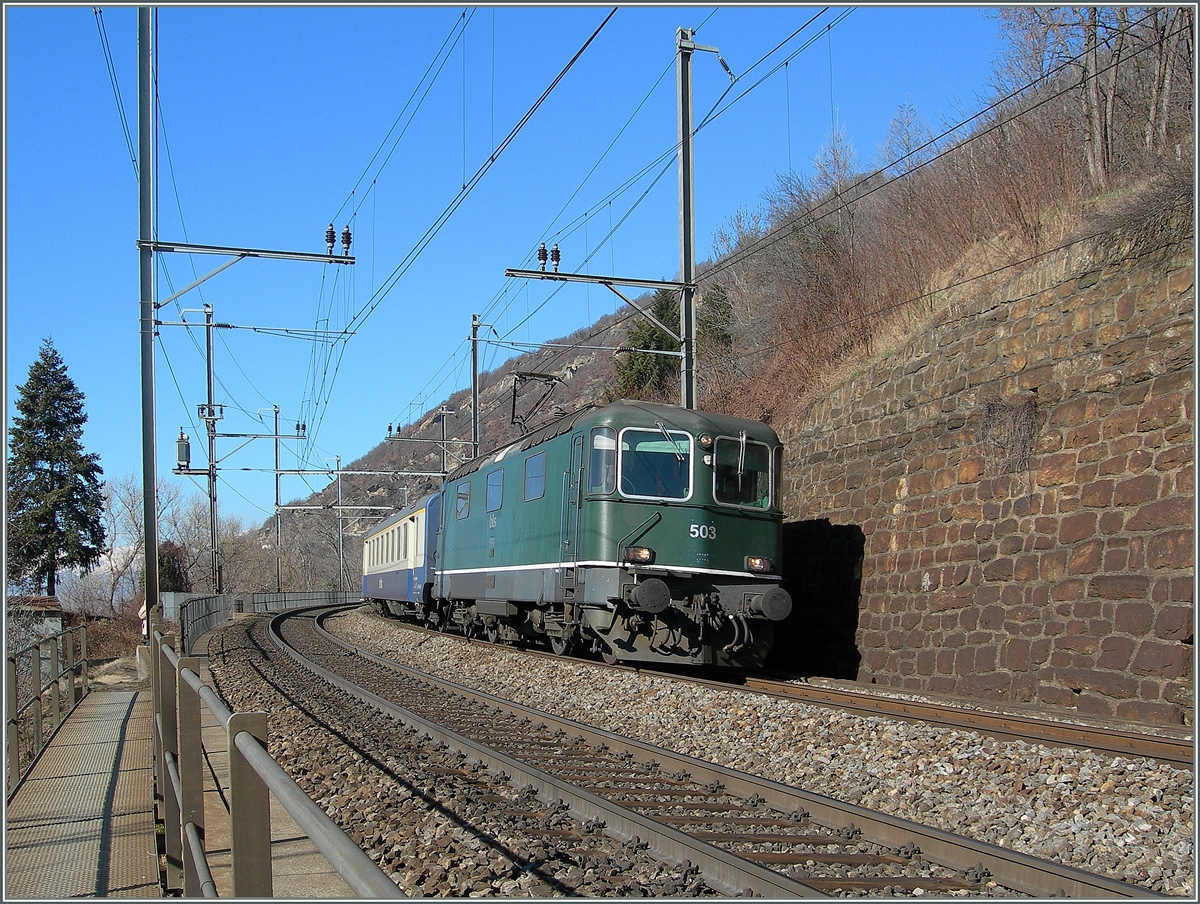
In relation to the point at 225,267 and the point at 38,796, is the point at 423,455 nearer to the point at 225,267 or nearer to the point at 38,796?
the point at 225,267

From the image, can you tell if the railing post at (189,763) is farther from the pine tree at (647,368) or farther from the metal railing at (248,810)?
the pine tree at (647,368)

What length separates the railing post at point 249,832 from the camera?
105 inches

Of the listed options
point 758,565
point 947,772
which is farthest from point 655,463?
point 947,772

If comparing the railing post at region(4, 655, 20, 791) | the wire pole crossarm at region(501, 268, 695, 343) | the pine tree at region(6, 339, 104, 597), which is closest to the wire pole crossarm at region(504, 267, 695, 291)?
the wire pole crossarm at region(501, 268, 695, 343)

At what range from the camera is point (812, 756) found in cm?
817

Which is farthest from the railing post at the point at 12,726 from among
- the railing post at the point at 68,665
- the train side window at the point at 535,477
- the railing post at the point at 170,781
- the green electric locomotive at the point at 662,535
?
the train side window at the point at 535,477

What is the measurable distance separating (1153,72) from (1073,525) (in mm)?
9382

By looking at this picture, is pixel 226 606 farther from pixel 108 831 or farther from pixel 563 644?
pixel 108 831

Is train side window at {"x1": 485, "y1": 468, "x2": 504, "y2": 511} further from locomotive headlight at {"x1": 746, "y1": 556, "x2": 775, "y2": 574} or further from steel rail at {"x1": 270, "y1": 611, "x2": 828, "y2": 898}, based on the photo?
steel rail at {"x1": 270, "y1": 611, "x2": 828, "y2": 898}

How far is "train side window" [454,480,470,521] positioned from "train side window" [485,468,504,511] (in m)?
1.64

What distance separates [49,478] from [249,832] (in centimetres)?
5896

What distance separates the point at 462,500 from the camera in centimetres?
2014

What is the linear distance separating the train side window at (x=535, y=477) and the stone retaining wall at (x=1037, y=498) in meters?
4.79

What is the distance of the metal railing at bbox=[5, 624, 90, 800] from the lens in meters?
8.71
